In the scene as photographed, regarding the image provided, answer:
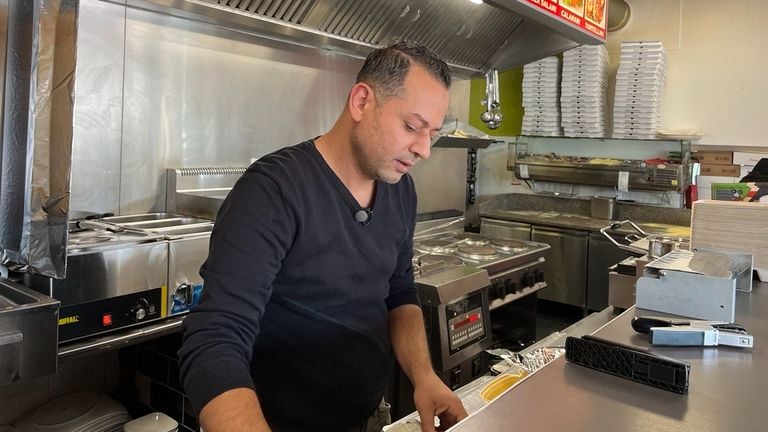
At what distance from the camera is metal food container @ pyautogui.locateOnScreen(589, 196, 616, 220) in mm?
5387

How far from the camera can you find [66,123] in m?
1.92

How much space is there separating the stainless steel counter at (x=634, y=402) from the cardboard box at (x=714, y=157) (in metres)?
4.64

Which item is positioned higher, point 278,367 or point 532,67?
point 532,67

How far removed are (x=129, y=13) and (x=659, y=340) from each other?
8.35ft

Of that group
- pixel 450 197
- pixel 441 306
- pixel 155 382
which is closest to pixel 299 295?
pixel 441 306

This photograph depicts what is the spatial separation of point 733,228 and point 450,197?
313cm

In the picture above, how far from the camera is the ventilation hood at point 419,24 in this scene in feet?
8.93

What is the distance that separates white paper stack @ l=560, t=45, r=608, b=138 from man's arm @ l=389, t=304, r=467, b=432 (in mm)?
4149

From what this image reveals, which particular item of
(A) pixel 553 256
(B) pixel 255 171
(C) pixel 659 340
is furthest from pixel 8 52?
(A) pixel 553 256

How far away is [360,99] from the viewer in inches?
52.4

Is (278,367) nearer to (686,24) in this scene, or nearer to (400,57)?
(400,57)

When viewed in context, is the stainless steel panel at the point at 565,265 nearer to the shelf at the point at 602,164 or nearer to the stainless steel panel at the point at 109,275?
the shelf at the point at 602,164

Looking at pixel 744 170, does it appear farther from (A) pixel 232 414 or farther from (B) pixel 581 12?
(A) pixel 232 414

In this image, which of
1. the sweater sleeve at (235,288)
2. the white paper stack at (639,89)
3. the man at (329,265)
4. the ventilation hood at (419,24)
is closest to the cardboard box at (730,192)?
the ventilation hood at (419,24)
